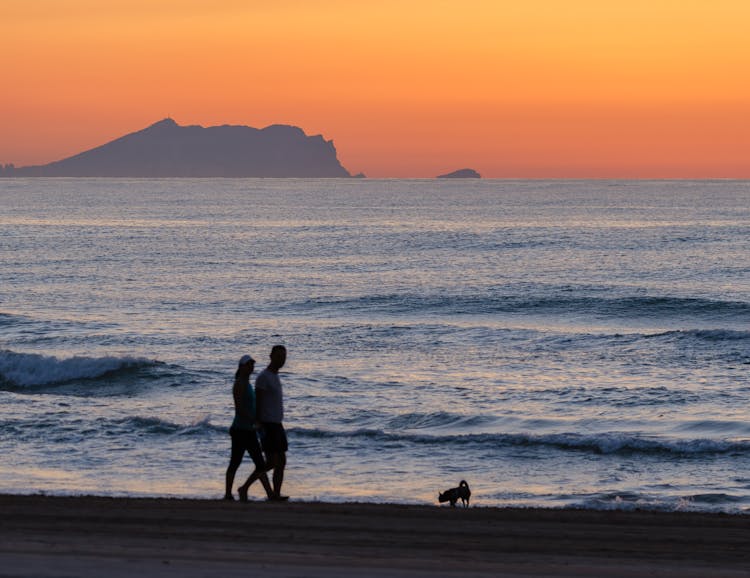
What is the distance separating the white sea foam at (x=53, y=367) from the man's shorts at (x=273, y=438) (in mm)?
14936

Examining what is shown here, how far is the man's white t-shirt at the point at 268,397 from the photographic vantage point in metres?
11.7

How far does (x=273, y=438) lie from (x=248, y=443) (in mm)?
290

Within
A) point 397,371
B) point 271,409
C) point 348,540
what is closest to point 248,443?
point 271,409

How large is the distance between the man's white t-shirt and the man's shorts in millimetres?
82

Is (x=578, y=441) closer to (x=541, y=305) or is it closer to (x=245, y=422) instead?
(x=245, y=422)

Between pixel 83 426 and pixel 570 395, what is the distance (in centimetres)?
1014

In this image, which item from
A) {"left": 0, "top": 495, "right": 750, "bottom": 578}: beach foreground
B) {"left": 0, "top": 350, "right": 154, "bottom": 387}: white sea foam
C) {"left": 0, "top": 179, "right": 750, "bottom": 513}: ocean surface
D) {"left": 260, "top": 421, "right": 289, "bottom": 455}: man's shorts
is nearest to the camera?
{"left": 0, "top": 495, "right": 750, "bottom": 578}: beach foreground

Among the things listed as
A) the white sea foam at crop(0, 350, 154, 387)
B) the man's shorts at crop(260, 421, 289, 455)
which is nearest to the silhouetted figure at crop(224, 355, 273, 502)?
the man's shorts at crop(260, 421, 289, 455)

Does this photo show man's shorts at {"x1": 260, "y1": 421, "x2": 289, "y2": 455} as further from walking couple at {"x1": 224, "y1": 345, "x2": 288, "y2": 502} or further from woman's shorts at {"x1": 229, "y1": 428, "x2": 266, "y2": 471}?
woman's shorts at {"x1": 229, "y1": 428, "x2": 266, "y2": 471}

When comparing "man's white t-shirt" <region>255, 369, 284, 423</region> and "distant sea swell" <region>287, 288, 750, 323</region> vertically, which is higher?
"man's white t-shirt" <region>255, 369, 284, 423</region>

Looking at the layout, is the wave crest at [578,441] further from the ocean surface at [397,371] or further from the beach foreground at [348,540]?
the beach foreground at [348,540]

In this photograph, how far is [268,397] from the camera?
11734 mm

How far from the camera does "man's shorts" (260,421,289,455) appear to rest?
38.9 ft

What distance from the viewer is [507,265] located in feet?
196
